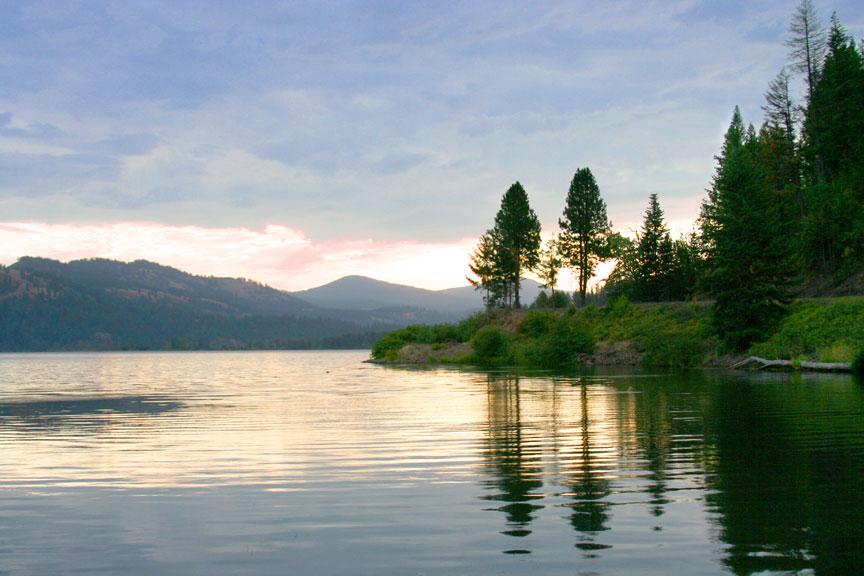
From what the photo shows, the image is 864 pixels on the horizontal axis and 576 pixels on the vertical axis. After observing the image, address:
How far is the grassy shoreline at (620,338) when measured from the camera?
58.2 meters

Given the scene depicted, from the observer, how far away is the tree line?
211ft

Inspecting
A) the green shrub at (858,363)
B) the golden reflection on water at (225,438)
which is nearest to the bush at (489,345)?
the green shrub at (858,363)

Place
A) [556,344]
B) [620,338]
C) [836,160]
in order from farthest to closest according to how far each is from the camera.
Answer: [836,160] < [620,338] < [556,344]

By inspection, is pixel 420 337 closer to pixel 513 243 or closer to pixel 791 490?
pixel 513 243

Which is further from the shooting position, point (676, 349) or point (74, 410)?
point (676, 349)

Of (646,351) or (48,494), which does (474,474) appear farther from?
(646,351)

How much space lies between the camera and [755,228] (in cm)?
6469

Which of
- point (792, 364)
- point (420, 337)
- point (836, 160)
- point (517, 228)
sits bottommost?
point (792, 364)

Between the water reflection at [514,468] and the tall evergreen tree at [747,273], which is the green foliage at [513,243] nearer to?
the tall evergreen tree at [747,273]

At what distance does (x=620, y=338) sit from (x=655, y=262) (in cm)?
2049

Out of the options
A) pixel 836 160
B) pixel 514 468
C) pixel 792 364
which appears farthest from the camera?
pixel 836 160

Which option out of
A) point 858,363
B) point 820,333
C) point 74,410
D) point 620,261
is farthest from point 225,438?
point 620,261

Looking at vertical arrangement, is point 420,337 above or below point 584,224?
below

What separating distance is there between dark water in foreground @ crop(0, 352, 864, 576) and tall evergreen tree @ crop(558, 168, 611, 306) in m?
77.8
